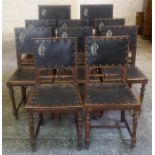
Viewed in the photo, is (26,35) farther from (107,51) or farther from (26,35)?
(107,51)

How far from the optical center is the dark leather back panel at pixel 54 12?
3.45m

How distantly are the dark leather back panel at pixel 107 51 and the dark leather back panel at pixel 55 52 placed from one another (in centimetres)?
14

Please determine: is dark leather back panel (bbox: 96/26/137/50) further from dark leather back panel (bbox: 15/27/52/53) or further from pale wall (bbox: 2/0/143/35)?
pale wall (bbox: 2/0/143/35)

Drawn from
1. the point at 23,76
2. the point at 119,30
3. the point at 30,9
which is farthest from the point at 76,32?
the point at 30,9

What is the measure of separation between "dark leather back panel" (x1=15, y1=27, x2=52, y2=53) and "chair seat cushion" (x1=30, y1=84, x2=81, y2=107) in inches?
21.7

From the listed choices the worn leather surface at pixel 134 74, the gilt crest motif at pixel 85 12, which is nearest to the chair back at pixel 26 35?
the worn leather surface at pixel 134 74

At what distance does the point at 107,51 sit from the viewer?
2.05m

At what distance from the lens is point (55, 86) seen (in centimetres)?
218

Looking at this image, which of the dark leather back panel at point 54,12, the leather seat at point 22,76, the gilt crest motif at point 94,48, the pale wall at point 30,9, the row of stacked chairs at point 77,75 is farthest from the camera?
the pale wall at point 30,9

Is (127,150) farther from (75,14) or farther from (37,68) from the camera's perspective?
(75,14)

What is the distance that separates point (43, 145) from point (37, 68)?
646 mm

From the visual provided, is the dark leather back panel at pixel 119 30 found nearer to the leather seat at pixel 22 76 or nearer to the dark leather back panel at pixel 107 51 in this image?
the dark leather back panel at pixel 107 51

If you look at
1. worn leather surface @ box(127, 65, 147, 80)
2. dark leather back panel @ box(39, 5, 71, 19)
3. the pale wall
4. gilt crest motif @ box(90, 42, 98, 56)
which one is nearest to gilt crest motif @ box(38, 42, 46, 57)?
gilt crest motif @ box(90, 42, 98, 56)

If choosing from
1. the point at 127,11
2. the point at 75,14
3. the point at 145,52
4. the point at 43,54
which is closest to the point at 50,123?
the point at 43,54
